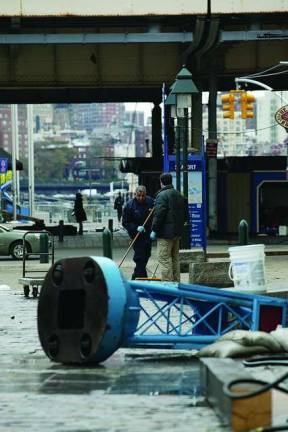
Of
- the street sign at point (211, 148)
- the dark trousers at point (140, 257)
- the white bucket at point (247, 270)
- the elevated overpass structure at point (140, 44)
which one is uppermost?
the elevated overpass structure at point (140, 44)

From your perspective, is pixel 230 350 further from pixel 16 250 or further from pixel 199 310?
pixel 16 250

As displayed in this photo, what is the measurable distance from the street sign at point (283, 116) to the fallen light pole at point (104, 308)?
28.1m

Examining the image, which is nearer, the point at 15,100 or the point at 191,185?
the point at 191,185

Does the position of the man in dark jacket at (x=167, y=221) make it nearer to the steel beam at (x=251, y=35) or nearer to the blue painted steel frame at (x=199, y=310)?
the blue painted steel frame at (x=199, y=310)

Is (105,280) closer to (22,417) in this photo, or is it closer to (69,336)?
(69,336)

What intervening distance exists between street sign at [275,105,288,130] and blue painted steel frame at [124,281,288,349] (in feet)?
90.8

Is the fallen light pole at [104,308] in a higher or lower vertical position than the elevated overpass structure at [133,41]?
lower

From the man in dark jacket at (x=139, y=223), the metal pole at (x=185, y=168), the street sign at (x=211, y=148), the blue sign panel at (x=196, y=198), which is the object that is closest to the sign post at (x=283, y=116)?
the street sign at (x=211, y=148)

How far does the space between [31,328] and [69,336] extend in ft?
13.3

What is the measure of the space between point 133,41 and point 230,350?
90.9 feet

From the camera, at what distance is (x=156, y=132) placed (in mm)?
53312

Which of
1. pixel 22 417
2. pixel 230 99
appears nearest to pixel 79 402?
pixel 22 417

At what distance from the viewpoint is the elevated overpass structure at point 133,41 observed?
3538cm

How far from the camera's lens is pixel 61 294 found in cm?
1058
